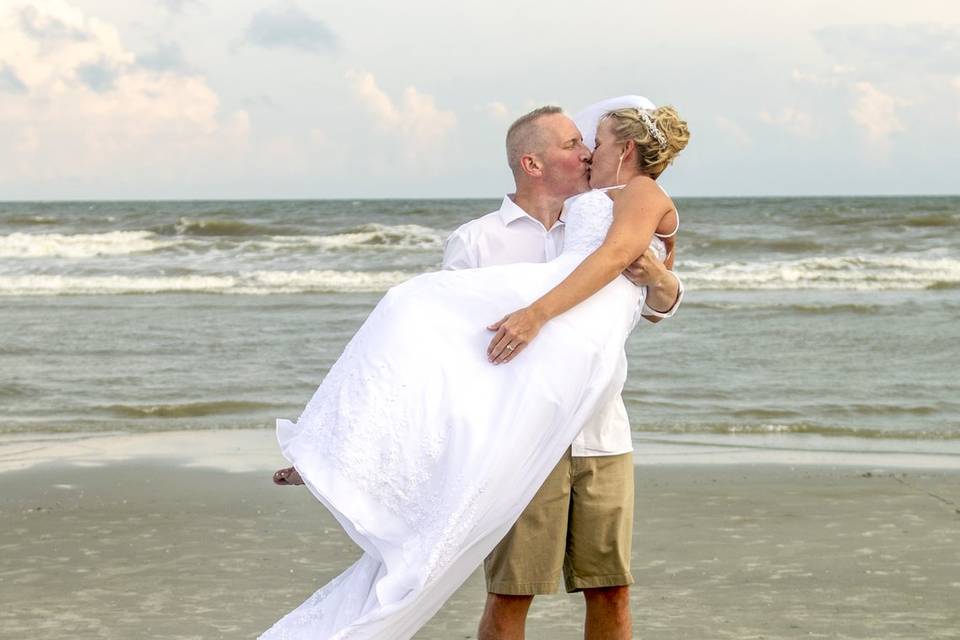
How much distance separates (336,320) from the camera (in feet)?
48.3

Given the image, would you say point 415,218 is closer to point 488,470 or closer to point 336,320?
point 336,320

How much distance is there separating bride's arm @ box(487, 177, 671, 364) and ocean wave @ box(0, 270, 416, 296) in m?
16.4

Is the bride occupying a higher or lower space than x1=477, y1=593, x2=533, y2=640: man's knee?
higher

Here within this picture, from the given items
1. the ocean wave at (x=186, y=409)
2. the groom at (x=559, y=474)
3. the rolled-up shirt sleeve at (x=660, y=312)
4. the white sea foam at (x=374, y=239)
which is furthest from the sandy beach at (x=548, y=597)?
the white sea foam at (x=374, y=239)

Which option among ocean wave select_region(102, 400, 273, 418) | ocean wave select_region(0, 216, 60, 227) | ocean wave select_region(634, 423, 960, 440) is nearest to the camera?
ocean wave select_region(634, 423, 960, 440)

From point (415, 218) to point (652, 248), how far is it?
38.8 m

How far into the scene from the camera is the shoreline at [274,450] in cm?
702

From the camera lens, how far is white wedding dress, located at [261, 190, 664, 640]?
2.89 m

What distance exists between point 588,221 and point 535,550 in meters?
0.85

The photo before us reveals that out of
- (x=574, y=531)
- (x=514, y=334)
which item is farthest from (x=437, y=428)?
(x=574, y=531)

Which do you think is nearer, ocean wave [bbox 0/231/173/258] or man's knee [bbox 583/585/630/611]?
man's knee [bbox 583/585/630/611]

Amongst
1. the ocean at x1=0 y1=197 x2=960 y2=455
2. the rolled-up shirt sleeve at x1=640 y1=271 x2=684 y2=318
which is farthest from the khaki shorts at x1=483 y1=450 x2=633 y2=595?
the ocean at x1=0 y1=197 x2=960 y2=455

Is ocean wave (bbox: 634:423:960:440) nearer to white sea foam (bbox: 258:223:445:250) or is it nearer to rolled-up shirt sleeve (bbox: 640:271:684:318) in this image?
rolled-up shirt sleeve (bbox: 640:271:684:318)

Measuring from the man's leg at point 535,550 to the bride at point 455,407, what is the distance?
211 millimetres
